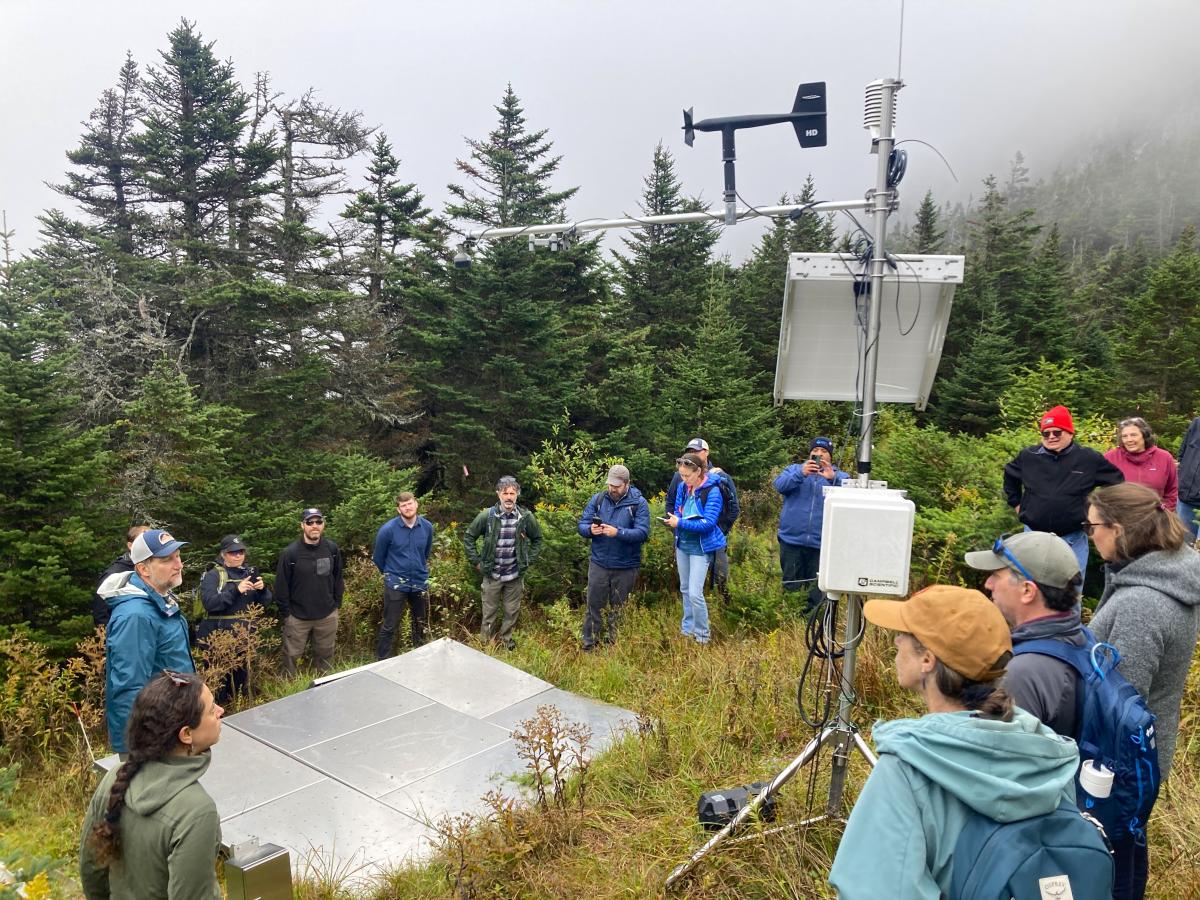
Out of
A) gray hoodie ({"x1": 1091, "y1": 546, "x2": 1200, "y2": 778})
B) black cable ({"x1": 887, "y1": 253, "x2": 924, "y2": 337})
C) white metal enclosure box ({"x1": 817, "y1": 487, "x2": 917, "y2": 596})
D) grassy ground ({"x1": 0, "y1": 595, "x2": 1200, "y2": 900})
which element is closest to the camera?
gray hoodie ({"x1": 1091, "y1": 546, "x2": 1200, "y2": 778})

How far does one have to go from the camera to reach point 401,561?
8133mm

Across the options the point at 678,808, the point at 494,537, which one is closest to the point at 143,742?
the point at 678,808

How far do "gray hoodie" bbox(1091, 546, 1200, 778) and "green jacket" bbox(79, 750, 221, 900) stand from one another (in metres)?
3.14

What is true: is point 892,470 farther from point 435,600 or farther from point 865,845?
point 865,845

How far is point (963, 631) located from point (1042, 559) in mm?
906

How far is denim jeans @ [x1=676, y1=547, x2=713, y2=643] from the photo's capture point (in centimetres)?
696

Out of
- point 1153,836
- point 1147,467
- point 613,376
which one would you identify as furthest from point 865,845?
point 613,376

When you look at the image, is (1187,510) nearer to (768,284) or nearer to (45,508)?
(45,508)

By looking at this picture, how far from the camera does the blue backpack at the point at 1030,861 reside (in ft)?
4.91

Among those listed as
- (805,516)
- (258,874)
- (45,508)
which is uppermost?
(805,516)

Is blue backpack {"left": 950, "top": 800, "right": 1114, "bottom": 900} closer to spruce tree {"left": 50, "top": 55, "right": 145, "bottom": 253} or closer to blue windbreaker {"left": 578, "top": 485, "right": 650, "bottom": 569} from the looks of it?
blue windbreaker {"left": 578, "top": 485, "right": 650, "bottom": 569}

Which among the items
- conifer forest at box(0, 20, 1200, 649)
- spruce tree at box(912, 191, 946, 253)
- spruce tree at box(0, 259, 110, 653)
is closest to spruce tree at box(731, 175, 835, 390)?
conifer forest at box(0, 20, 1200, 649)

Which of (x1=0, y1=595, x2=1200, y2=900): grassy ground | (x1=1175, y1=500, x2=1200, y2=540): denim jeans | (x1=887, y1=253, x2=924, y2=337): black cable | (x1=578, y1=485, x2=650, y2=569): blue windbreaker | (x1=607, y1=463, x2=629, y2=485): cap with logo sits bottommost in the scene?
(x1=0, y1=595, x2=1200, y2=900): grassy ground

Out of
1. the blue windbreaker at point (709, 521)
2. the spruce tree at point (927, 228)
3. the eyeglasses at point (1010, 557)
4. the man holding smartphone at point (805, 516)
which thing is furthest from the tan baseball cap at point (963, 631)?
the spruce tree at point (927, 228)
